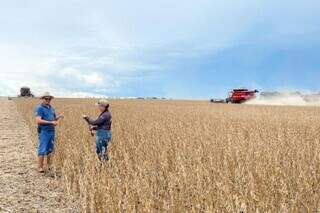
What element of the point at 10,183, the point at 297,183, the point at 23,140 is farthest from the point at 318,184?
the point at 23,140

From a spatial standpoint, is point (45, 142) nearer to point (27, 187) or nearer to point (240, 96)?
point (27, 187)

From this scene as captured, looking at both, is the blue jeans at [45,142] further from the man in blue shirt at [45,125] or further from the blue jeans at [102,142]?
the blue jeans at [102,142]

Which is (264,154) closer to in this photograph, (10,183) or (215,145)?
(215,145)

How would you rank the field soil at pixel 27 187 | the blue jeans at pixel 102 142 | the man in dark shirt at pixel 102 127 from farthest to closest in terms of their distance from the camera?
the blue jeans at pixel 102 142
the man in dark shirt at pixel 102 127
the field soil at pixel 27 187

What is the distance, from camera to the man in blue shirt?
1109cm

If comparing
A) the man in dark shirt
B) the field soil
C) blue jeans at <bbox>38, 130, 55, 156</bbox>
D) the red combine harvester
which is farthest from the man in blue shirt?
the red combine harvester

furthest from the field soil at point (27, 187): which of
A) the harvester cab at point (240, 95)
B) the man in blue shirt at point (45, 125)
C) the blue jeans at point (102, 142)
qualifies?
the harvester cab at point (240, 95)

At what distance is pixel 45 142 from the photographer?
1119 centimetres

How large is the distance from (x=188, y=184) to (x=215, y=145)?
13.0ft

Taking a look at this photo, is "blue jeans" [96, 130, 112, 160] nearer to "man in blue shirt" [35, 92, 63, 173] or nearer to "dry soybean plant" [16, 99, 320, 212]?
"dry soybean plant" [16, 99, 320, 212]

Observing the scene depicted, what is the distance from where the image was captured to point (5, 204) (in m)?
8.31

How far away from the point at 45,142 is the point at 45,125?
37 cm

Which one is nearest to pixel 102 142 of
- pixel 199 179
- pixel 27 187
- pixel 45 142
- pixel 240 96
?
pixel 45 142

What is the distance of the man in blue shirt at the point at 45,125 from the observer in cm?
1109
